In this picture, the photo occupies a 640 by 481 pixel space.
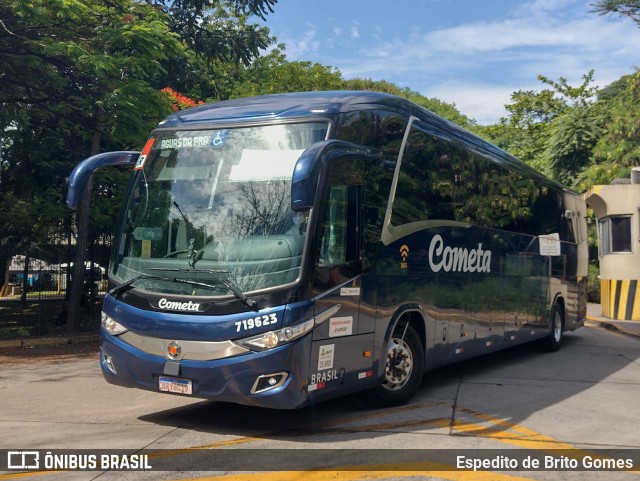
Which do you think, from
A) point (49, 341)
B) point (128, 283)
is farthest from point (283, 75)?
point (128, 283)

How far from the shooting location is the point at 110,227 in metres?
17.1

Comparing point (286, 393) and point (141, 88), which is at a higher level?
point (141, 88)

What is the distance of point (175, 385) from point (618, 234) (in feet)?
61.1

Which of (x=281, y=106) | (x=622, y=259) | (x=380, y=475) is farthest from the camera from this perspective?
(x=622, y=259)

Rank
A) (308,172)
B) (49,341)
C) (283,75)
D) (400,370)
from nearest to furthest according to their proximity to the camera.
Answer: (308,172)
(400,370)
(49,341)
(283,75)

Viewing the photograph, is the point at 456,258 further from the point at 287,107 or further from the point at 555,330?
the point at 555,330

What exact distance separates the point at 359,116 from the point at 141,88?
8448 mm

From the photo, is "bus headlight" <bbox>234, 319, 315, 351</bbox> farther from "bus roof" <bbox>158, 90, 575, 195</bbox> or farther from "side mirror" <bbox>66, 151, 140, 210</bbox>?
"side mirror" <bbox>66, 151, 140, 210</bbox>

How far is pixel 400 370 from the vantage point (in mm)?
8234

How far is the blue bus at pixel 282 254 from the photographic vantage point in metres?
6.45

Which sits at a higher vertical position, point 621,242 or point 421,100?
point 421,100

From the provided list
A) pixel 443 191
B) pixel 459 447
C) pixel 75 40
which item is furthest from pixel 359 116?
pixel 75 40

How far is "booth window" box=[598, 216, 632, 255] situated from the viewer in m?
21.6

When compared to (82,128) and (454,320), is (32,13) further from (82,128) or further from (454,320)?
(454,320)
